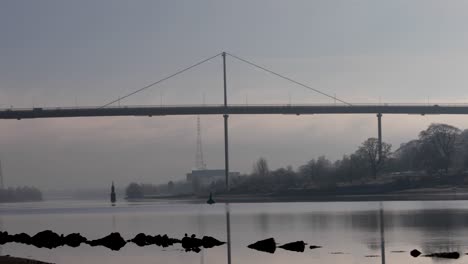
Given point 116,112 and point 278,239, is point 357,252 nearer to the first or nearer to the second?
point 278,239

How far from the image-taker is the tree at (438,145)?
88000 mm

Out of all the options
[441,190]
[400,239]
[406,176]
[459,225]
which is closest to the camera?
[400,239]

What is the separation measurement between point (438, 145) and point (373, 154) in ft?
23.5

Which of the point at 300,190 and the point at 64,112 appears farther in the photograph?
the point at 300,190

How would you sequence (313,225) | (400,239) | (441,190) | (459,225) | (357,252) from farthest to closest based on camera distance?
(441,190)
(313,225)
(459,225)
(400,239)
(357,252)

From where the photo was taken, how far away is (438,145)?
301 feet

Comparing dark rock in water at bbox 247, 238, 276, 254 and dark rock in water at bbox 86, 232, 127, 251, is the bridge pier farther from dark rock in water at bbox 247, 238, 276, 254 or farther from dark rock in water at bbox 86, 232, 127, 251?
dark rock in water at bbox 247, 238, 276, 254

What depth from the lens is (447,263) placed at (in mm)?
23656

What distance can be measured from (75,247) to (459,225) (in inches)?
561

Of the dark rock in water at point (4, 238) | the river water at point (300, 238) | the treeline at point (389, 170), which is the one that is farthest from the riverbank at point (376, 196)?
the dark rock in water at point (4, 238)

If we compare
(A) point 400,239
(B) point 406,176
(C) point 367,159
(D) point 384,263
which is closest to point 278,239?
(A) point 400,239

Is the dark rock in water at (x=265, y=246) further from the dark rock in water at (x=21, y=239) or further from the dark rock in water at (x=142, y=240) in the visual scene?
the dark rock in water at (x=21, y=239)

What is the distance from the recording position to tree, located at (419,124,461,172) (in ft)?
289

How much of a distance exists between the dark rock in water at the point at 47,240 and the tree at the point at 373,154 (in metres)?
60.3
